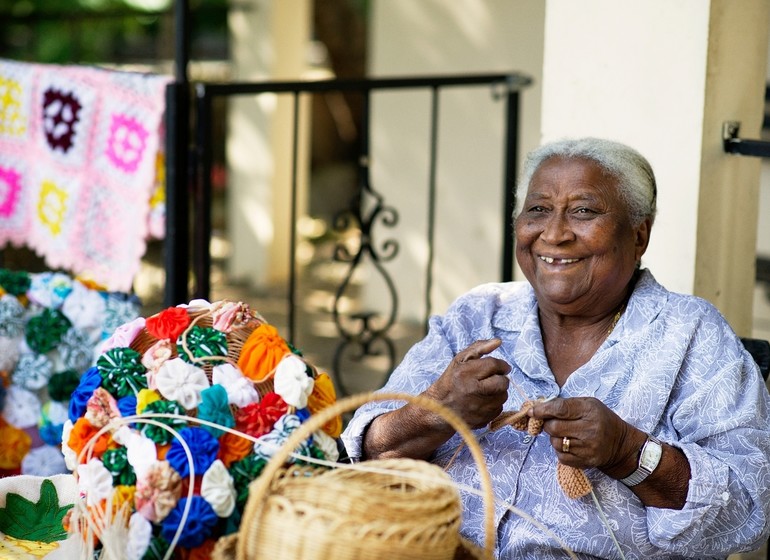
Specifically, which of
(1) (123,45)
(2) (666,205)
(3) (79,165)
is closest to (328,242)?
(1) (123,45)

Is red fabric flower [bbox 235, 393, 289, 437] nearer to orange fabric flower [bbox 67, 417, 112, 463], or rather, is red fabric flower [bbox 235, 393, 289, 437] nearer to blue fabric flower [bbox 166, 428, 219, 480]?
blue fabric flower [bbox 166, 428, 219, 480]

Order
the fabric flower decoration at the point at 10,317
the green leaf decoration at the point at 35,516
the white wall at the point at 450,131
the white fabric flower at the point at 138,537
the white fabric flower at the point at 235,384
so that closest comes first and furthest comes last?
the white fabric flower at the point at 138,537 < the white fabric flower at the point at 235,384 < the green leaf decoration at the point at 35,516 < the fabric flower decoration at the point at 10,317 < the white wall at the point at 450,131

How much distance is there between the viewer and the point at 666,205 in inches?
114

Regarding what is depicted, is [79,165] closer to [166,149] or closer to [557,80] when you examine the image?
[166,149]

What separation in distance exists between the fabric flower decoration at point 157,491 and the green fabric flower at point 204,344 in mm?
234

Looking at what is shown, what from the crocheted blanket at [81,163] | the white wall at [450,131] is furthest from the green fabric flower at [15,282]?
the white wall at [450,131]

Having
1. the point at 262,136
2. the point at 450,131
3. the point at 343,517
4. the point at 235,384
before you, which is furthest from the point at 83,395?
the point at 262,136

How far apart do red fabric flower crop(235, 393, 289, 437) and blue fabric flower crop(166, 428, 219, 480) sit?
77 millimetres

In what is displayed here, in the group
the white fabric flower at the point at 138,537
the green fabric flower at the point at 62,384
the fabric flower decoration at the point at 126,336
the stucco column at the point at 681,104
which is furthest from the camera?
the green fabric flower at the point at 62,384

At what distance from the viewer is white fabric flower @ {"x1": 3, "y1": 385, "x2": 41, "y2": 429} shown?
315cm

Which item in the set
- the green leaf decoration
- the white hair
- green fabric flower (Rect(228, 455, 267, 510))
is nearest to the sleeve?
the white hair

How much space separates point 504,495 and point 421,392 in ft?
0.95

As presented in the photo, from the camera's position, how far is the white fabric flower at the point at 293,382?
6.35 feet

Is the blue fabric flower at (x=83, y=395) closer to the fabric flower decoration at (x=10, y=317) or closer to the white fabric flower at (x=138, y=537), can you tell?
the white fabric flower at (x=138, y=537)
